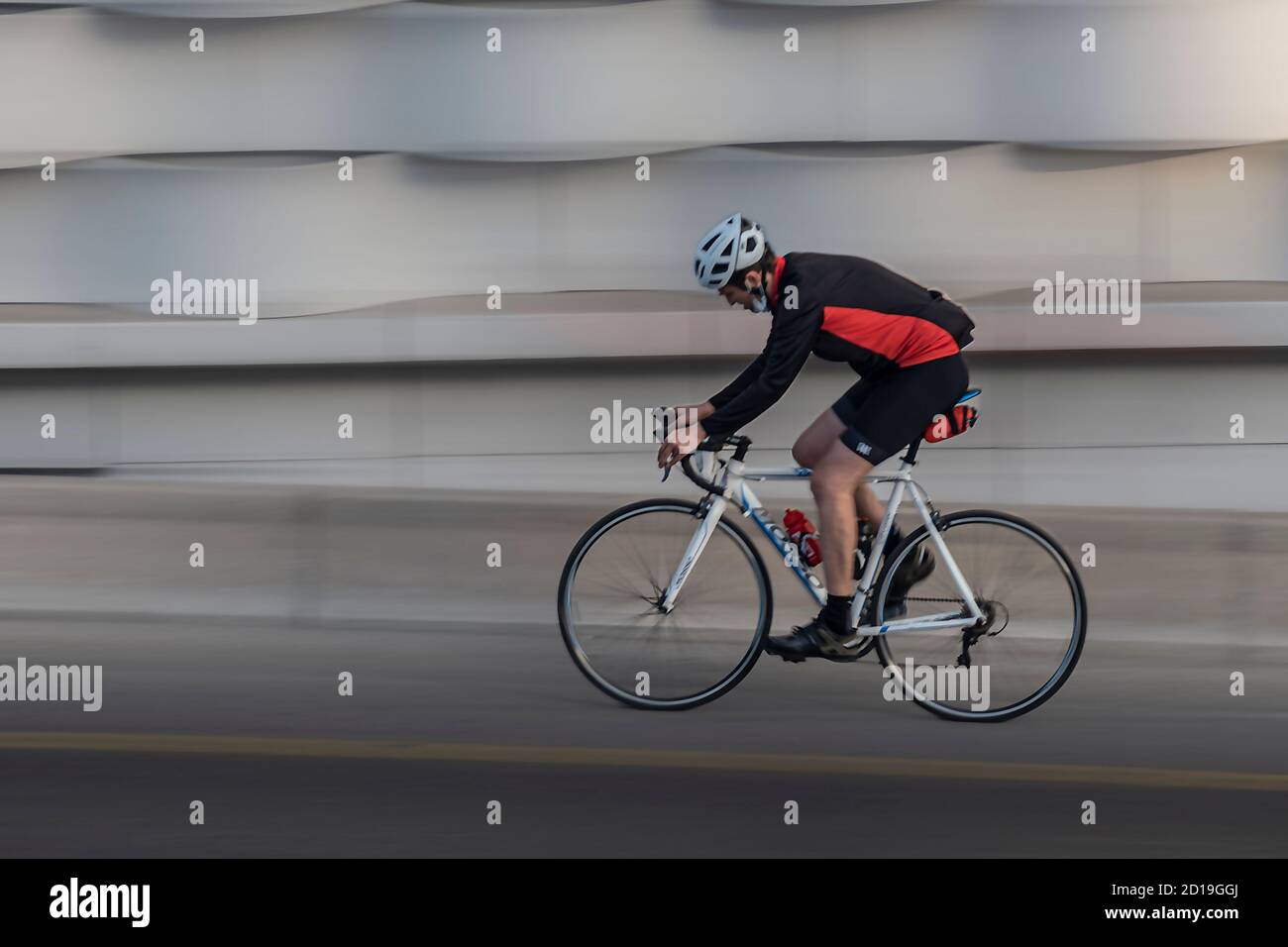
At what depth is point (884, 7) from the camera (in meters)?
10.5

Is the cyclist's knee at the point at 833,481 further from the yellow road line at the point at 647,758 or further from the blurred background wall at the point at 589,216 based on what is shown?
the blurred background wall at the point at 589,216

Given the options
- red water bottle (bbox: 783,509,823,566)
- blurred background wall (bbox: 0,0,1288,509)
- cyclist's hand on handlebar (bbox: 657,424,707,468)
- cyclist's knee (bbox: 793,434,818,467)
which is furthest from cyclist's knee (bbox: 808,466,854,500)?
blurred background wall (bbox: 0,0,1288,509)

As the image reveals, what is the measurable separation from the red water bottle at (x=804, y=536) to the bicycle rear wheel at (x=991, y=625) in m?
0.26

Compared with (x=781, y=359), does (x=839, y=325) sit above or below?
above

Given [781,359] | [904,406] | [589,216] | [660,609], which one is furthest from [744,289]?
[589,216]

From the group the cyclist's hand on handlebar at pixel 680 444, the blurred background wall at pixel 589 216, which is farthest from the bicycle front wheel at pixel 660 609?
the blurred background wall at pixel 589 216

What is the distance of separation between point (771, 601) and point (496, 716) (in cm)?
111

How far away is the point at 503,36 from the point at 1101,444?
4.05 meters

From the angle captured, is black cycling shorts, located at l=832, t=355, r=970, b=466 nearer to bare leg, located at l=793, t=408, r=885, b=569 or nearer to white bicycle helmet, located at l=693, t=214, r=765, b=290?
bare leg, located at l=793, t=408, r=885, b=569

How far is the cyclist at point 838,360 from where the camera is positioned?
21.8ft

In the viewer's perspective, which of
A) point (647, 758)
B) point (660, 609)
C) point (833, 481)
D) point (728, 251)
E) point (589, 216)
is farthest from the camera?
point (589, 216)

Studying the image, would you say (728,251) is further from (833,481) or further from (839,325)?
(833,481)

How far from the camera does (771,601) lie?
272 inches

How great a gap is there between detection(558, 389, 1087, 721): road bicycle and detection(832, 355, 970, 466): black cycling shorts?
0.09m
